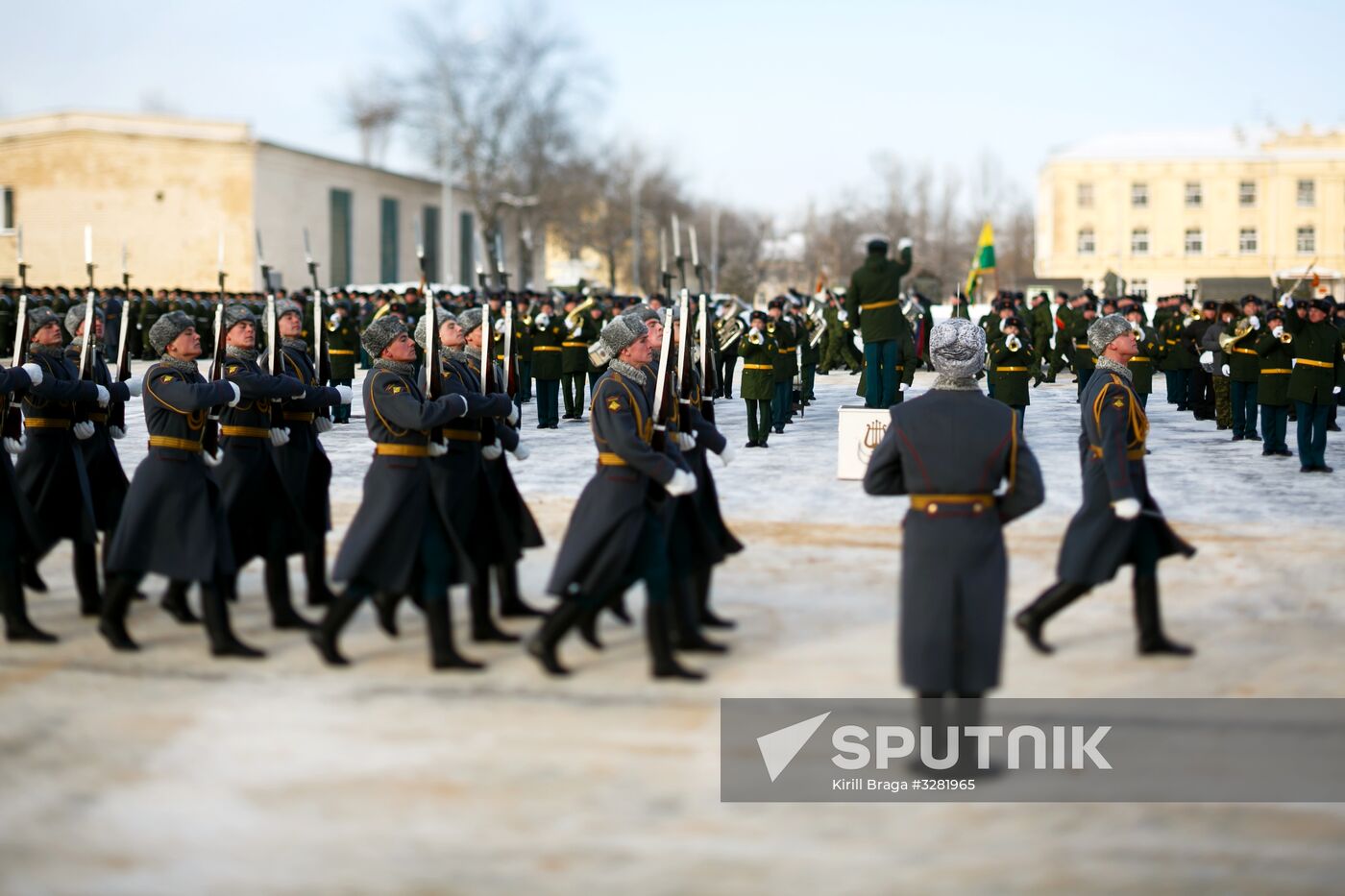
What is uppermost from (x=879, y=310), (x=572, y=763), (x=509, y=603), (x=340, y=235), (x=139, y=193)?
(x=139, y=193)

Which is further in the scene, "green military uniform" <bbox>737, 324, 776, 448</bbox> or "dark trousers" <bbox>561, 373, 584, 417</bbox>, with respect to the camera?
"dark trousers" <bbox>561, 373, 584, 417</bbox>

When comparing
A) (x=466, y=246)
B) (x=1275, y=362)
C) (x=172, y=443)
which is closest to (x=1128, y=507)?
(x=172, y=443)

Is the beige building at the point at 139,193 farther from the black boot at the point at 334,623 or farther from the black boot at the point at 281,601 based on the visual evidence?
the black boot at the point at 334,623

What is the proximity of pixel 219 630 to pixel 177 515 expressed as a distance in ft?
1.87

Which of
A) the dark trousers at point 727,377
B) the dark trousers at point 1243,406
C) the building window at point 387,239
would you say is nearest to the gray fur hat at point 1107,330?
the dark trousers at point 1243,406

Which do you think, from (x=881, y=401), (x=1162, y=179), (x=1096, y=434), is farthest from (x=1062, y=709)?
(x=1162, y=179)

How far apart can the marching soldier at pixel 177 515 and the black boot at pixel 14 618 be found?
0.31 metres

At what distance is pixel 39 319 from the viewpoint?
8461mm

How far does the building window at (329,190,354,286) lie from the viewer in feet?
186

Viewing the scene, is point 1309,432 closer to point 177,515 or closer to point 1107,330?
point 1107,330

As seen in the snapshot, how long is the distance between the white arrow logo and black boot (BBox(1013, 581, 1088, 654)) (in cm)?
162

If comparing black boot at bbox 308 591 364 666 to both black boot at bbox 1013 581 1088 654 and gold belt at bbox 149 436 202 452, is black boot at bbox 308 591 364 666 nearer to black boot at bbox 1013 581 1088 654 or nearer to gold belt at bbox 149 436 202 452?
gold belt at bbox 149 436 202 452

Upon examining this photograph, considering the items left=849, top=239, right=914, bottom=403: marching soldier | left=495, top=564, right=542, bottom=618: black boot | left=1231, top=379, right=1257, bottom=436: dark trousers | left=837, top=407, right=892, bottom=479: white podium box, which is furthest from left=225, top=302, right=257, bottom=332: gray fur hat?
left=1231, top=379, right=1257, bottom=436: dark trousers

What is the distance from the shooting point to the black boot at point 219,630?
7012mm
